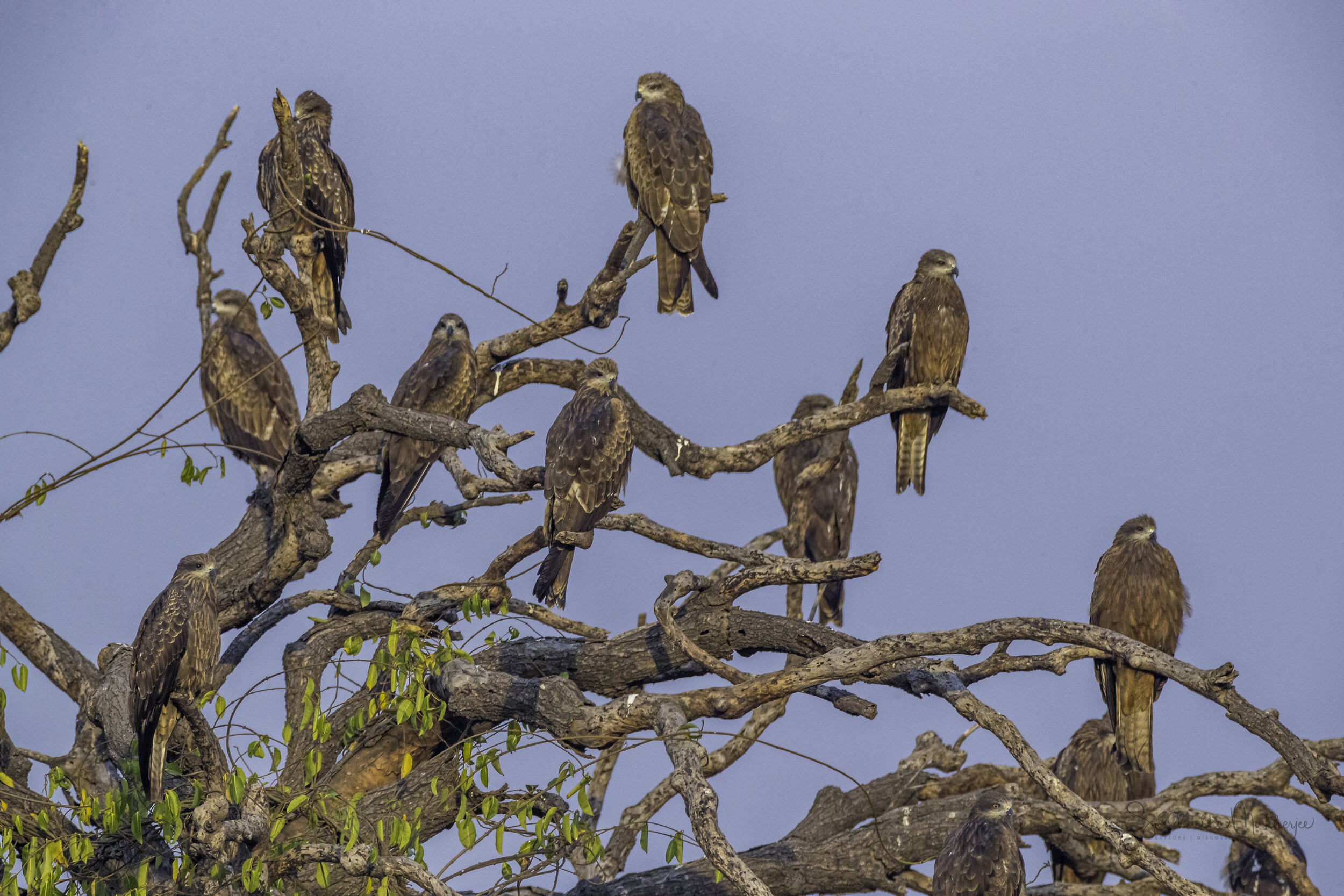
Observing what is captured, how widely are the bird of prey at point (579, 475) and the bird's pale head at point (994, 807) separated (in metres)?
2.42

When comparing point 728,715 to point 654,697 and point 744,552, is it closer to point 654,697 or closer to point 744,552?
point 654,697

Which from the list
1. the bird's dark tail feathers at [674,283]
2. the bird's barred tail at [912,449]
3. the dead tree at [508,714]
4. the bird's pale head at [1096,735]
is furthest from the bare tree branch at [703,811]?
the bird's pale head at [1096,735]

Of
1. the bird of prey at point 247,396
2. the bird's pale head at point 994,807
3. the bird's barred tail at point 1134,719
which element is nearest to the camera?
the bird's pale head at point 994,807

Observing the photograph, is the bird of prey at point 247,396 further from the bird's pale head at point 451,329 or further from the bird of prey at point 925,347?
the bird of prey at point 925,347

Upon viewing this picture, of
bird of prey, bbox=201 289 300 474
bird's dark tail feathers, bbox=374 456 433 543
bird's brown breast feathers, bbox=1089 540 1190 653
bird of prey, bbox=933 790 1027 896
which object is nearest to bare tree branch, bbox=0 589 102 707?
bird's dark tail feathers, bbox=374 456 433 543

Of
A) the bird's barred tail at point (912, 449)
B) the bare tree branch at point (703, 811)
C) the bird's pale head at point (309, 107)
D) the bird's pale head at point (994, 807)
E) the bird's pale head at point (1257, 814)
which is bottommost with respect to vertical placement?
the bare tree branch at point (703, 811)

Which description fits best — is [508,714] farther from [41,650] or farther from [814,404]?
[814,404]

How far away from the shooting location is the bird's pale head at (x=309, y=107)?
8.73 metres

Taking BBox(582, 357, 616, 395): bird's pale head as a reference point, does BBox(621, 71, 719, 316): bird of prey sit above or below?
above

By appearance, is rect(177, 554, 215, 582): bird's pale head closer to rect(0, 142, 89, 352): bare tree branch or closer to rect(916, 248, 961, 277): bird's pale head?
rect(0, 142, 89, 352): bare tree branch

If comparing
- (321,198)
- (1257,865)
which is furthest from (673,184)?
(1257,865)

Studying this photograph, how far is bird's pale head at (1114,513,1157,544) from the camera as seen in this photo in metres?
7.27

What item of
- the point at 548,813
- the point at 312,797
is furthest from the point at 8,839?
the point at 548,813

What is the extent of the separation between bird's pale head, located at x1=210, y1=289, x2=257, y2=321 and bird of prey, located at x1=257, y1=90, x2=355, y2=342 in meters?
0.99
